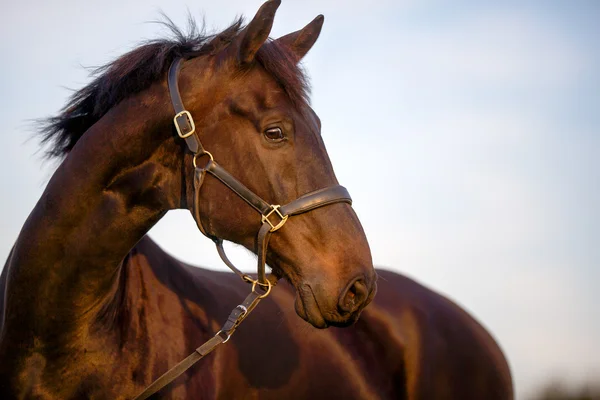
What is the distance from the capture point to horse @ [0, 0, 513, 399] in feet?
10.7

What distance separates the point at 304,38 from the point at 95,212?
167cm

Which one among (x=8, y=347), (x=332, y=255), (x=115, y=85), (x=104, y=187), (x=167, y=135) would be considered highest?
(x=115, y=85)

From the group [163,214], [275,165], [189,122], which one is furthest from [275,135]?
[163,214]

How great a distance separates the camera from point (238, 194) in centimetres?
336

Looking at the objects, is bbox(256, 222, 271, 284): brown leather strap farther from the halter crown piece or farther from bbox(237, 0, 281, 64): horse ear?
bbox(237, 0, 281, 64): horse ear

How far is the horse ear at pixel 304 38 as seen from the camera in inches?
160

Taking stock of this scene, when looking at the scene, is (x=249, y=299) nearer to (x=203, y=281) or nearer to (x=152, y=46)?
(x=203, y=281)

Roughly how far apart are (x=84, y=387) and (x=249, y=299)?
3.25 ft

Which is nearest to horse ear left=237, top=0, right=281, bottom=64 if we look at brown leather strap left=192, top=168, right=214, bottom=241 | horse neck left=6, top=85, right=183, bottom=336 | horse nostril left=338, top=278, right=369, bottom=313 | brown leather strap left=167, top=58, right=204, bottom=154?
brown leather strap left=167, top=58, right=204, bottom=154

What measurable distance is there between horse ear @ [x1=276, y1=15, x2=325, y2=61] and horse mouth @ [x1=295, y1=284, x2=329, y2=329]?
1598 mm

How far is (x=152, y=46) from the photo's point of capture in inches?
150

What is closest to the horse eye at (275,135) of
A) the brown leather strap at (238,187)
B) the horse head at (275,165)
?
the horse head at (275,165)

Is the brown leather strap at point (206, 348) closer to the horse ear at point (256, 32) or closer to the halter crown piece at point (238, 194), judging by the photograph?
the halter crown piece at point (238, 194)

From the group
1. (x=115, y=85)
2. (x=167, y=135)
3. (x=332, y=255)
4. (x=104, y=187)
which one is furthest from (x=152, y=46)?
(x=332, y=255)
